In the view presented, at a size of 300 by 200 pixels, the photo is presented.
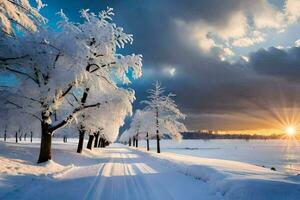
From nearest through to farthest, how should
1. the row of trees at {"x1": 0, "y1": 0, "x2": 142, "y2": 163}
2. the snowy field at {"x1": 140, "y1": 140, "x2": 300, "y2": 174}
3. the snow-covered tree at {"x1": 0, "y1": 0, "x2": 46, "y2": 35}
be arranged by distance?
the snow-covered tree at {"x1": 0, "y1": 0, "x2": 46, "y2": 35}, the row of trees at {"x1": 0, "y1": 0, "x2": 142, "y2": 163}, the snowy field at {"x1": 140, "y1": 140, "x2": 300, "y2": 174}

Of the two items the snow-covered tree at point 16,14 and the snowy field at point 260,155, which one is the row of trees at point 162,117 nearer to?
the snowy field at point 260,155

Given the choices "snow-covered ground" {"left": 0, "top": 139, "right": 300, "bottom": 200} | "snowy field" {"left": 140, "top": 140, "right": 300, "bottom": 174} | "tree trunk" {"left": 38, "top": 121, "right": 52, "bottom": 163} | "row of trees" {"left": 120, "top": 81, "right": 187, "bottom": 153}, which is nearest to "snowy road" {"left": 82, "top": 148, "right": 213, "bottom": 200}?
"snow-covered ground" {"left": 0, "top": 139, "right": 300, "bottom": 200}

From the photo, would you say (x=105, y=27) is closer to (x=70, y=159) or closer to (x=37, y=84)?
(x=37, y=84)

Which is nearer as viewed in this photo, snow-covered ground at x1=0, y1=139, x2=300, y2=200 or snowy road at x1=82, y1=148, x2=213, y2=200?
snow-covered ground at x1=0, y1=139, x2=300, y2=200

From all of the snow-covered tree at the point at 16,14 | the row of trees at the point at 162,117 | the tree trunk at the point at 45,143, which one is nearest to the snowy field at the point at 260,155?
the row of trees at the point at 162,117

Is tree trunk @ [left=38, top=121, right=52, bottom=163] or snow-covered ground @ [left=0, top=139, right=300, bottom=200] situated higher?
tree trunk @ [left=38, top=121, right=52, bottom=163]

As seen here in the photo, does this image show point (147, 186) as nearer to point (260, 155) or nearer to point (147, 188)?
point (147, 188)

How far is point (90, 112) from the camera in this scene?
976 inches

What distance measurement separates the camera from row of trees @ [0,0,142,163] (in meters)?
16.6

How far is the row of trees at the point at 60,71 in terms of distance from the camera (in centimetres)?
1659

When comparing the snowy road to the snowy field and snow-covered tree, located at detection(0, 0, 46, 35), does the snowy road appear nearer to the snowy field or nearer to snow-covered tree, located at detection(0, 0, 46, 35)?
snow-covered tree, located at detection(0, 0, 46, 35)

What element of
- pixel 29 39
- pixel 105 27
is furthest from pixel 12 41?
pixel 105 27

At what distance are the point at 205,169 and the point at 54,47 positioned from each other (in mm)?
10271

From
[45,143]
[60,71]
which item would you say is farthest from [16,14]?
[45,143]
